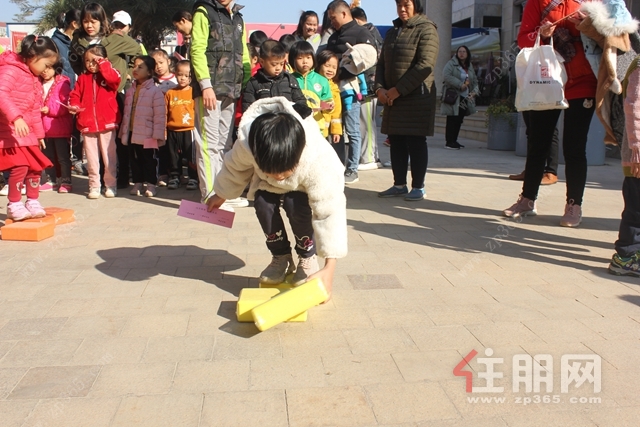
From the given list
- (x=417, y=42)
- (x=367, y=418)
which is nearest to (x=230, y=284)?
(x=367, y=418)

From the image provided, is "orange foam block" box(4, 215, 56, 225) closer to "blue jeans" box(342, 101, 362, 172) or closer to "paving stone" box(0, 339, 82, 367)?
"paving stone" box(0, 339, 82, 367)

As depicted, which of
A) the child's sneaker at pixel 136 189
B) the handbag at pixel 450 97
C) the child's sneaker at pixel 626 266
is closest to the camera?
the child's sneaker at pixel 626 266

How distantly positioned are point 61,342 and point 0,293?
95 cm

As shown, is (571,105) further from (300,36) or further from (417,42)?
(300,36)

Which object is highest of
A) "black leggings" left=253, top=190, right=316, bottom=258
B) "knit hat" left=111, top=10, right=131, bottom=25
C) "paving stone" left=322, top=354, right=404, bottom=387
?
"knit hat" left=111, top=10, right=131, bottom=25

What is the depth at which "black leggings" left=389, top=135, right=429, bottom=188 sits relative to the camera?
5.97 m

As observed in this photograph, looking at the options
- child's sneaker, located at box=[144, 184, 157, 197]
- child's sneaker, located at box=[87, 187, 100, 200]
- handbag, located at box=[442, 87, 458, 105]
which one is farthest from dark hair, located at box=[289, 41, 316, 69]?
handbag, located at box=[442, 87, 458, 105]

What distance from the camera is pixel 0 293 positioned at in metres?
3.48

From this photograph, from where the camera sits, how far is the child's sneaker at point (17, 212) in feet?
16.2

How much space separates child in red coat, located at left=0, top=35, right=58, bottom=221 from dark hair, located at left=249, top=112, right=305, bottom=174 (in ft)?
8.66

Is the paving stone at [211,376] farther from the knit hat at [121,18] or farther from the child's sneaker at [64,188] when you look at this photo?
the knit hat at [121,18]

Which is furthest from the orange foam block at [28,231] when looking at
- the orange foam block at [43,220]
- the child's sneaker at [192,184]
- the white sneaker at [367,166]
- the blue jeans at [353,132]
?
Answer: the white sneaker at [367,166]

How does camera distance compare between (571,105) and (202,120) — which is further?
(202,120)

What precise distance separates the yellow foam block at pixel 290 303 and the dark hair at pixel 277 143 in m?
0.56
